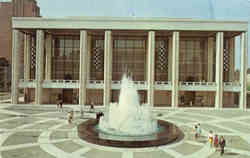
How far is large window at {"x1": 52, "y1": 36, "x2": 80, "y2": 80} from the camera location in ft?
128

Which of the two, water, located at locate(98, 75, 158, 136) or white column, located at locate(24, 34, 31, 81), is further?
white column, located at locate(24, 34, 31, 81)

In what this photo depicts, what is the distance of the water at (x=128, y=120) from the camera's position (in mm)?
14719

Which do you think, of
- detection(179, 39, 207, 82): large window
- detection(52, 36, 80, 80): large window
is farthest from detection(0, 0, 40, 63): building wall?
detection(179, 39, 207, 82): large window

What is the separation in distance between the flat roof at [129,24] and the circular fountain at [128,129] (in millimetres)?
17478

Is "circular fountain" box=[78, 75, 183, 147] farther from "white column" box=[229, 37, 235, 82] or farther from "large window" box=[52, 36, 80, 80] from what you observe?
"white column" box=[229, 37, 235, 82]

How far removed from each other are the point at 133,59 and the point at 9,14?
233 ft

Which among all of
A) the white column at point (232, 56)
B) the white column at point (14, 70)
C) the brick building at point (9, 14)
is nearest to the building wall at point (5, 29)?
the brick building at point (9, 14)

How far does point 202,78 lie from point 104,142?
1291 inches

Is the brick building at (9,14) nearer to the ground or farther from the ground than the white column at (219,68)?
farther from the ground

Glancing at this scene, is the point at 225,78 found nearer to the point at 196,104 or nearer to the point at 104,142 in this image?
the point at 196,104

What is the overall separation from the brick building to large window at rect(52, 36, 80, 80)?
5063 centimetres

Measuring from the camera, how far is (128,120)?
1530 centimetres

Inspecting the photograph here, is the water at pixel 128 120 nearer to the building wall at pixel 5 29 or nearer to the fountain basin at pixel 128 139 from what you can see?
the fountain basin at pixel 128 139

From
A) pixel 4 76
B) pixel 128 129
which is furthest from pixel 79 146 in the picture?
pixel 4 76
